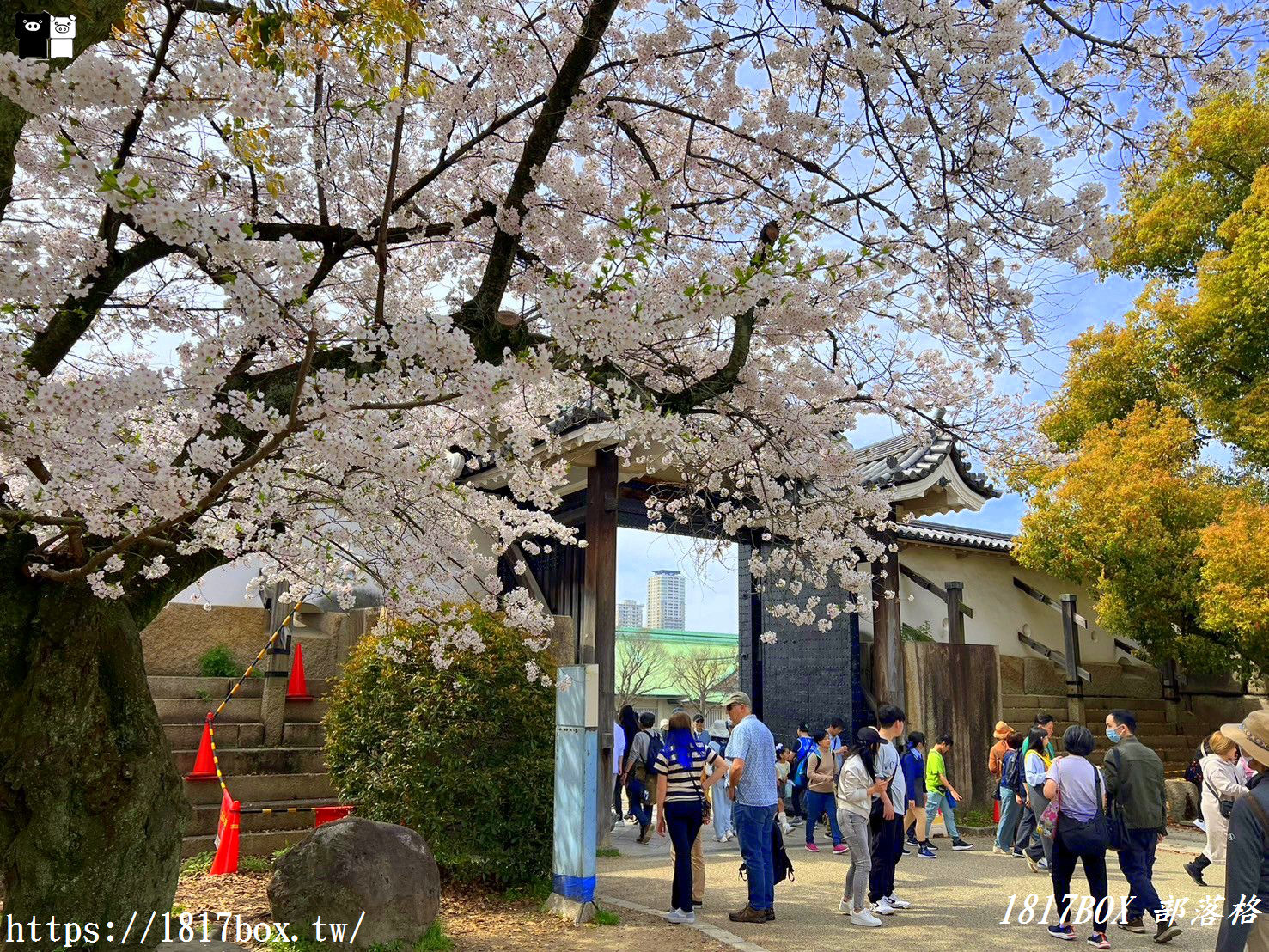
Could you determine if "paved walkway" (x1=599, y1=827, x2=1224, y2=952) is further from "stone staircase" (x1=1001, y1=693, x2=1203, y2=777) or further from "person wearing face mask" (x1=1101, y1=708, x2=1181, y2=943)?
"stone staircase" (x1=1001, y1=693, x2=1203, y2=777)

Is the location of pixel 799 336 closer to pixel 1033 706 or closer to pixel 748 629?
pixel 748 629

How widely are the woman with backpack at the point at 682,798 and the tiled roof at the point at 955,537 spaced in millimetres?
8354

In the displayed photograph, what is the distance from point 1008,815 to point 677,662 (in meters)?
32.9

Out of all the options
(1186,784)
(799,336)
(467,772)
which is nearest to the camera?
(799,336)

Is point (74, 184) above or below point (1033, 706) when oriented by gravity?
above

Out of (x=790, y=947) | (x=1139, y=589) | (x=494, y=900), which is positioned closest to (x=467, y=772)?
(x=494, y=900)

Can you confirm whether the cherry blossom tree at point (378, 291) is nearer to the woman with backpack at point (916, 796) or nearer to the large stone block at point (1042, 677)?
the woman with backpack at point (916, 796)

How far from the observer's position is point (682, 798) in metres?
7.49

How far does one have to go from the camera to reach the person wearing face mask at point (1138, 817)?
6.97 m

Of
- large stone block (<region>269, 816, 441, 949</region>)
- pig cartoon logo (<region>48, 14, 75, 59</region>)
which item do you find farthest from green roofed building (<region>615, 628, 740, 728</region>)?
pig cartoon logo (<region>48, 14, 75, 59</region>)

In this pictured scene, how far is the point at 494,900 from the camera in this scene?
762cm

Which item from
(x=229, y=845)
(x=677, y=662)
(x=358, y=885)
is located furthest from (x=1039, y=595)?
(x=677, y=662)

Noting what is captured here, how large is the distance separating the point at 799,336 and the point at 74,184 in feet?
16.2

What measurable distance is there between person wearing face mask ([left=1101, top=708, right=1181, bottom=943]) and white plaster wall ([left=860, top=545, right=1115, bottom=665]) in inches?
363
